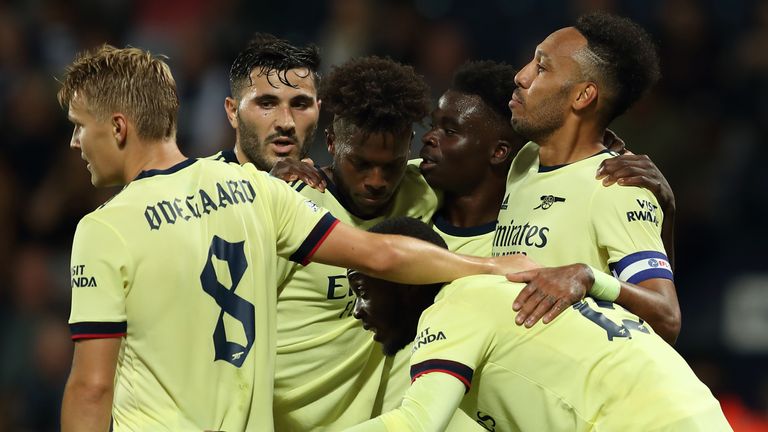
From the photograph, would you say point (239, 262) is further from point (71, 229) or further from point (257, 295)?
point (71, 229)

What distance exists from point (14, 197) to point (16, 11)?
80.9 inches

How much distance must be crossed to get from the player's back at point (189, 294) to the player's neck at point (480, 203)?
4.58 ft

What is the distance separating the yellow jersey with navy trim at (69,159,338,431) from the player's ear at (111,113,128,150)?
0.46 ft

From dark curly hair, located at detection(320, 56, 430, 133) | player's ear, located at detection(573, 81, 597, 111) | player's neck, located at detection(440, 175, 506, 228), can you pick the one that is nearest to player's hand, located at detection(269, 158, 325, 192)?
dark curly hair, located at detection(320, 56, 430, 133)

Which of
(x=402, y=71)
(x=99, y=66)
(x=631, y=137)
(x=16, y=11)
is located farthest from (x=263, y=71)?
(x=16, y=11)

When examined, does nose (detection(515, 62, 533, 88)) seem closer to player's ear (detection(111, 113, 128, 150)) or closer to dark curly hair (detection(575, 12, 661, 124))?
dark curly hair (detection(575, 12, 661, 124))

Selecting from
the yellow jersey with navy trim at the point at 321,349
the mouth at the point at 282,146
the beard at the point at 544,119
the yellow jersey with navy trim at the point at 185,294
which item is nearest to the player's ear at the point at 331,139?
the yellow jersey with navy trim at the point at 321,349

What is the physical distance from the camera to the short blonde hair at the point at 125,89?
163 inches

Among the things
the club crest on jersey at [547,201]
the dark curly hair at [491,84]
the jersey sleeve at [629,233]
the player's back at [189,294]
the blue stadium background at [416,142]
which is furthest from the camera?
the blue stadium background at [416,142]

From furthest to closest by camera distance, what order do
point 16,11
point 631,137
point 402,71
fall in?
point 16,11
point 631,137
point 402,71

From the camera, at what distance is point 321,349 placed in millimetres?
5211

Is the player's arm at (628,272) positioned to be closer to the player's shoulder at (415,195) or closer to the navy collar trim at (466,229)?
the navy collar trim at (466,229)

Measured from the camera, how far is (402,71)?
5438mm

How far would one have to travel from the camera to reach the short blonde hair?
4.13 meters
